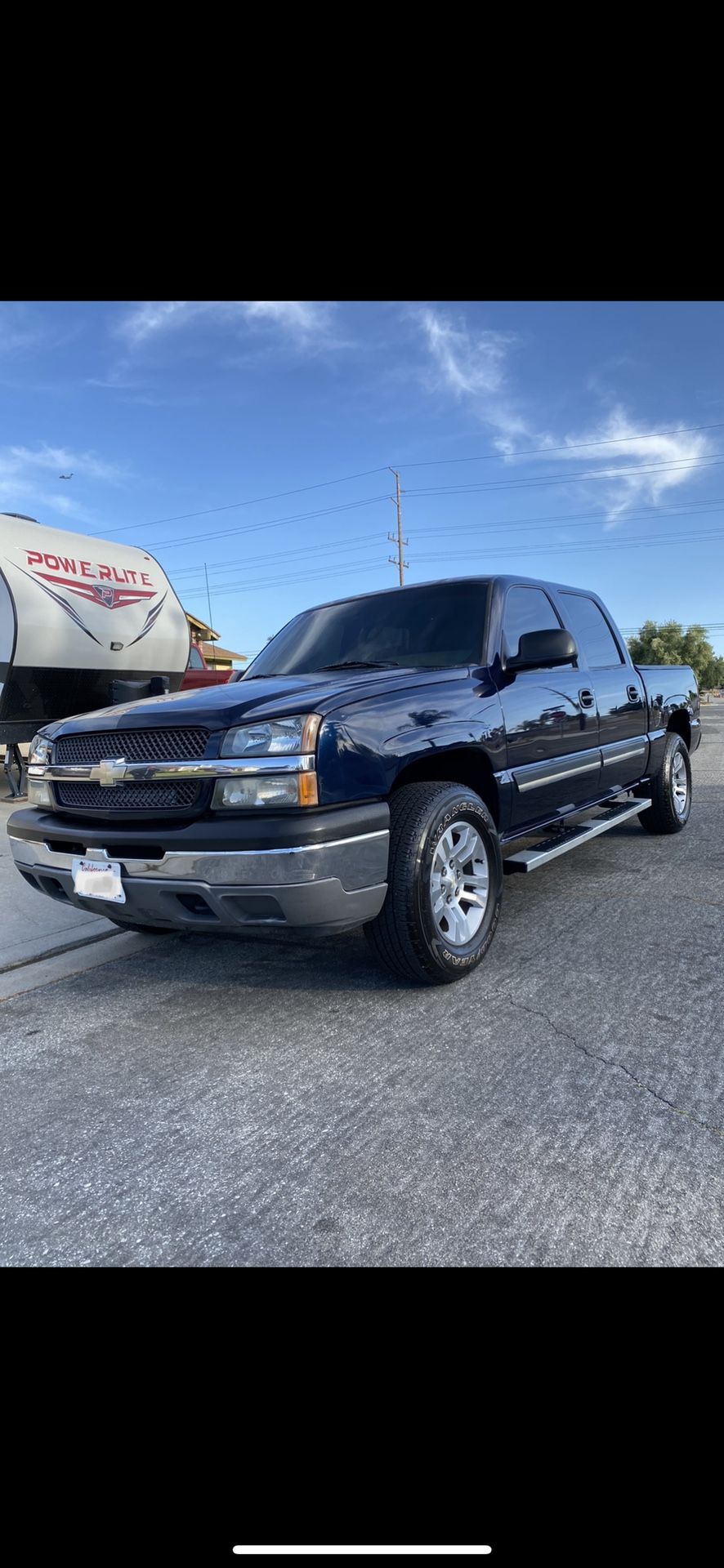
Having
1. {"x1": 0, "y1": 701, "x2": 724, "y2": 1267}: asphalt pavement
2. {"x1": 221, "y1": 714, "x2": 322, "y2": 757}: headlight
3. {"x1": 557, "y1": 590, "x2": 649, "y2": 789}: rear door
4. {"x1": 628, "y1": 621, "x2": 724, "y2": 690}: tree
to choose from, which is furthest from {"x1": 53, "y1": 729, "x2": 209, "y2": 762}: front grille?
{"x1": 628, "y1": 621, "x2": 724, "y2": 690}: tree

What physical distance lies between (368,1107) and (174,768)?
132cm

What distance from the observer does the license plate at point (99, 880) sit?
2.98 m

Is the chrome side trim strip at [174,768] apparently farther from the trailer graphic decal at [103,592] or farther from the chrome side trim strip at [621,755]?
the trailer graphic decal at [103,592]

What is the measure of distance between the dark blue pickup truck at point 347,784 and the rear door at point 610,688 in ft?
1.35

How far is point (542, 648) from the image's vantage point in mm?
3723

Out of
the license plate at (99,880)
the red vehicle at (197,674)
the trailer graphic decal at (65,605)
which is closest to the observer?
the license plate at (99,880)

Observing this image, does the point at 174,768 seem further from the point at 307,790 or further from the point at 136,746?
the point at 307,790

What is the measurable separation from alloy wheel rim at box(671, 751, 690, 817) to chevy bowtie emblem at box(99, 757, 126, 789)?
4.41 meters

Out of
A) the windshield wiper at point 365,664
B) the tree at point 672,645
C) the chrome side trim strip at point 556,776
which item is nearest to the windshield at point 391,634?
the windshield wiper at point 365,664

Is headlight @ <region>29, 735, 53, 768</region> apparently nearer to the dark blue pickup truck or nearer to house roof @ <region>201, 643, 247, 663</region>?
the dark blue pickup truck

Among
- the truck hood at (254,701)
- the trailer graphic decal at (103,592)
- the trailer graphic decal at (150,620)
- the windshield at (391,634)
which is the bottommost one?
the truck hood at (254,701)
